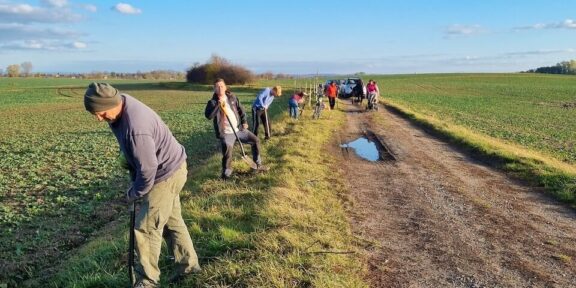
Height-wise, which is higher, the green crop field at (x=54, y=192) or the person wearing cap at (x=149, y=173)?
the person wearing cap at (x=149, y=173)

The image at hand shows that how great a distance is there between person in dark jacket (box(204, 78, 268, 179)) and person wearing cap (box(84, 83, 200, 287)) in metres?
3.92

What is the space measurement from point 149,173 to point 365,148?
1021 centimetres

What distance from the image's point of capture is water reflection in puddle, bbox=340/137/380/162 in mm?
12233

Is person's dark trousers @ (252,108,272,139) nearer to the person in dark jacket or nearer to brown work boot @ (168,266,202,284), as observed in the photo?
the person in dark jacket

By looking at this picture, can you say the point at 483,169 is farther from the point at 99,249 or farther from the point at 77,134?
the point at 77,134

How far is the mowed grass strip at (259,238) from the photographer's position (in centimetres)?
457

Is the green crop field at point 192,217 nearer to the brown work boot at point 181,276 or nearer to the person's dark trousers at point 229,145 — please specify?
the brown work boot at point 181,276

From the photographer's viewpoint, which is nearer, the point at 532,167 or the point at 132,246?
the point at 132,246

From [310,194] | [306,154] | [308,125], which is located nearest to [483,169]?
[306,154]

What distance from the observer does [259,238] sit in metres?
5.38

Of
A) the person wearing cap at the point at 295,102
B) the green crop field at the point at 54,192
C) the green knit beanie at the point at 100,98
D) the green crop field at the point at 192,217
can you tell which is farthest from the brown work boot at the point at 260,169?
the person wearing cap at the point at 295,102

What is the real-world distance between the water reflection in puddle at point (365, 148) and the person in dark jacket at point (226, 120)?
4047mm

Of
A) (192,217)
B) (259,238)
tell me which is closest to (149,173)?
(259,238)

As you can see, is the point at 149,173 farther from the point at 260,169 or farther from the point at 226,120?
the point at 260,169
